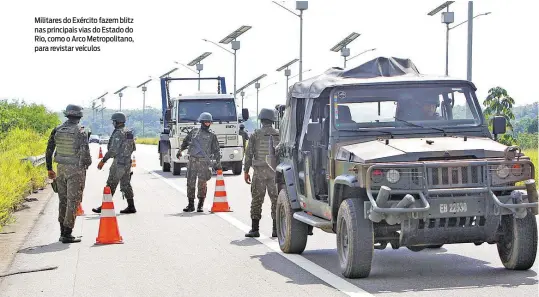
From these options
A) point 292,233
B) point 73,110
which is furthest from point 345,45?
point 292,233

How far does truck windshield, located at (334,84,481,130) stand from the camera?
10.9m

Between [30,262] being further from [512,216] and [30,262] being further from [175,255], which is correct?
[512,216]

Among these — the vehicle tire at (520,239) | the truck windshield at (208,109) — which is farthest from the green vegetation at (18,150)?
the vehicle tire at (520,239)

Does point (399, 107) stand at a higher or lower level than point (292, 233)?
higher

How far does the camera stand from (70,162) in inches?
558

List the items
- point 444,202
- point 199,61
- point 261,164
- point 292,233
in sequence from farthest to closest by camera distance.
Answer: point 199,61 < point 261,164 < point 292,233 < point 444,202

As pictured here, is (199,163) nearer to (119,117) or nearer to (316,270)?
(119,117)

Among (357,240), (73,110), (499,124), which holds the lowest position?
(357,240)

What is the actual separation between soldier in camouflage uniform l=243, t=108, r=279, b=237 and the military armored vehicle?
7.36 ft

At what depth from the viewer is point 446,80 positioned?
11.1 metres

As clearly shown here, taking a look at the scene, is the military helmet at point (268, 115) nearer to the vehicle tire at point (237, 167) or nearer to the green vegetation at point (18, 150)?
the green vegetation at point (18, 150)

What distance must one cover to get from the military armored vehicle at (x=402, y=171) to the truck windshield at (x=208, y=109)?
63.1 ft

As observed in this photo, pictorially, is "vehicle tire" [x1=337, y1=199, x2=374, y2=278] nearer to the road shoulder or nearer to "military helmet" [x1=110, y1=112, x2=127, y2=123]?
the road shoulder

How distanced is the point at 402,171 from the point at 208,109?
22.0 meters
